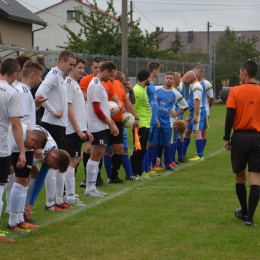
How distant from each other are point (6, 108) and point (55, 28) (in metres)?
74.2

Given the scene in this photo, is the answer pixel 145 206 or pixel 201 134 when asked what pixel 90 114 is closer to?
pixel 145 206

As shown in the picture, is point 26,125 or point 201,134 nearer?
point 26,125

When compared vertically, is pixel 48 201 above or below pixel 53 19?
below

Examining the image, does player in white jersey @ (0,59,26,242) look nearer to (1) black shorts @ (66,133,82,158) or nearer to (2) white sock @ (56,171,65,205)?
(2) white sock @ (56,171,65,205)

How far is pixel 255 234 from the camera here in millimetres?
8227

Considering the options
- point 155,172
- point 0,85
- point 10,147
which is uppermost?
point 0,85

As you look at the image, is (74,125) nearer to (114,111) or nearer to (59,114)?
(59,114)

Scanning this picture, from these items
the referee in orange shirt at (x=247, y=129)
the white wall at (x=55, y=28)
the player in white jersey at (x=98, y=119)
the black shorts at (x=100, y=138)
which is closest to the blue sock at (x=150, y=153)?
the player in white jersey at (x=98, y=119)

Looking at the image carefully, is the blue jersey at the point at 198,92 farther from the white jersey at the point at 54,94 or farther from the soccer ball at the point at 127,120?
the white jersey at the point at 54,94

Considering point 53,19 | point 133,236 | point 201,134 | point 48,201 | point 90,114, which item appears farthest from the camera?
point 53,19

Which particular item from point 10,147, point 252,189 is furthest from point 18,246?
point 252,189

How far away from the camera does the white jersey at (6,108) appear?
7602mm

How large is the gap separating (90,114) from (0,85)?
3721mm

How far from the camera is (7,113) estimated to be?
7.66m
